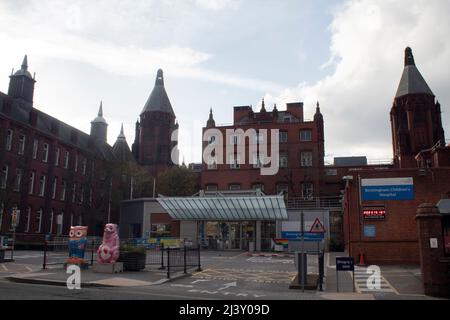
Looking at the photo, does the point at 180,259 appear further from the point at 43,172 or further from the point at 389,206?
the point at 43,172

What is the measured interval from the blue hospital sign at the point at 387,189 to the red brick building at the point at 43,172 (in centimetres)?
3089

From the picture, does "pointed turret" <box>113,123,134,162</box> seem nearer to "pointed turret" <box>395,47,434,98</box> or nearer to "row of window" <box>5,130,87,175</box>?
"row of window" <box>5,130,87,175</box>

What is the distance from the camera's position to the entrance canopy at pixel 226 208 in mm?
41469

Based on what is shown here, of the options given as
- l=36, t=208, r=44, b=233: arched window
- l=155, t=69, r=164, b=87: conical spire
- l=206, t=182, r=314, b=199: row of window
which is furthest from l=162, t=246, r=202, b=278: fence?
l=155, t=69, r=164, b=87: conical spire

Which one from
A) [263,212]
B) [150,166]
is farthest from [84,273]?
[150,166]

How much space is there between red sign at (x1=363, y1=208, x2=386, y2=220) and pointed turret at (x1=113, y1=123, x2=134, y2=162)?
59.6 meters

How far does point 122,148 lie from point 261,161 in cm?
3715

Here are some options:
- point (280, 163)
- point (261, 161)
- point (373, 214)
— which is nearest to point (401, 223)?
point (373, 214)

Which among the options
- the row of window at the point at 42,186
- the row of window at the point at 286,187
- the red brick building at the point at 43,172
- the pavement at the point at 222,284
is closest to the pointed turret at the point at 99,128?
the red brick building at the point at 43,172

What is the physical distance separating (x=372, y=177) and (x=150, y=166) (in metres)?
62.2

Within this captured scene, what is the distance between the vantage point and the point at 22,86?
55.8 metres

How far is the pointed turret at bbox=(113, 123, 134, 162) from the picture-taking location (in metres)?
82.3
